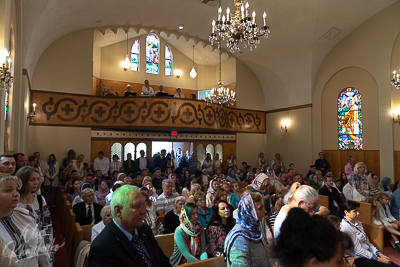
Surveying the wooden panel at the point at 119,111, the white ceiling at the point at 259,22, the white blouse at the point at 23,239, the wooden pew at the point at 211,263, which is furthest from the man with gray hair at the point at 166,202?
the white ceiling at the point at 259,22

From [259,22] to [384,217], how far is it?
22.9 feet

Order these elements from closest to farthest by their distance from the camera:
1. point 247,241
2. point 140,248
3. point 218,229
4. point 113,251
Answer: point 113,251, point 140,248, point 247,241, point 218,229

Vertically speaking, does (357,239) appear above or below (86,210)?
below

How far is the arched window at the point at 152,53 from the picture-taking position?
12.1m

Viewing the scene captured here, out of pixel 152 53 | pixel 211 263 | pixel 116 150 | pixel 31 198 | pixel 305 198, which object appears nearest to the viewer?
pixel 305 198

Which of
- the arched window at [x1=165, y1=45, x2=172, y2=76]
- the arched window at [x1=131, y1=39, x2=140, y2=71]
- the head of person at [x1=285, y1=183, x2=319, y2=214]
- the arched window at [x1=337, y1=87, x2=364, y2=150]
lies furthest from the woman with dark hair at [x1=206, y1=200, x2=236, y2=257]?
the arched window at [x1=165, y1=45, x2=172, y2=76]

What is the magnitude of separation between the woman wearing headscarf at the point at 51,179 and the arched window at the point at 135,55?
17.5 feet

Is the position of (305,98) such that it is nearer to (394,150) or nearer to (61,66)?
(394,150)

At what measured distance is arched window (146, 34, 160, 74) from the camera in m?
12.1

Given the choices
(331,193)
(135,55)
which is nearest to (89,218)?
(331,193)

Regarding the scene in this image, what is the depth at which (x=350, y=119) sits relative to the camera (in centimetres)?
967

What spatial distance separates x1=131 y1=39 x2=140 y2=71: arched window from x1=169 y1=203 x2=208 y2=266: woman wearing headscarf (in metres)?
10.1

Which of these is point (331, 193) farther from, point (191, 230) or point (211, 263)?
point (211, 263)

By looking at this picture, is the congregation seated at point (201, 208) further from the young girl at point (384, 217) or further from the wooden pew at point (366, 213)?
the young girl at point (384, 217)
